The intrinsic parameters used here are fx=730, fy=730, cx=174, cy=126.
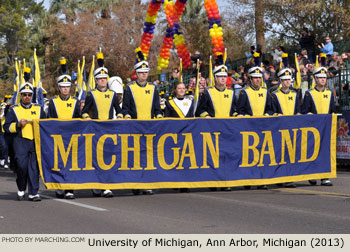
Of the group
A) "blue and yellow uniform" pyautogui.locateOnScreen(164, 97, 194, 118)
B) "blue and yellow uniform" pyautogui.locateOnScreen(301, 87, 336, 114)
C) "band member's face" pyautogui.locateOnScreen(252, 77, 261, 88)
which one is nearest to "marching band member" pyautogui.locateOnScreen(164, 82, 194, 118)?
"blue and yellow uniform" pyautogui.locateOnScreen(164, 97, 194, 118)

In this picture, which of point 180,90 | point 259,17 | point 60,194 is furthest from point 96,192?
point 259,17

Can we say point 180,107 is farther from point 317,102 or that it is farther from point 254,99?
point 317,102

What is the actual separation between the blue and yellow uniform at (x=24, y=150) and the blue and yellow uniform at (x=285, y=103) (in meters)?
4.67

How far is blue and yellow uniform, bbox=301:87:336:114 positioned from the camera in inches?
556

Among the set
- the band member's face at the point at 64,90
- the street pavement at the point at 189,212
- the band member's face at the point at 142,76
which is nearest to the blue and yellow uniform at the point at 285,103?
the street pavement at the point at 189,212

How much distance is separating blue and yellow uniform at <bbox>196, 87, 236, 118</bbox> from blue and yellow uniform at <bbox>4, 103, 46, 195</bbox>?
327 cm

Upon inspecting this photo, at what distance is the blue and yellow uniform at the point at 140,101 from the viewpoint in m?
13.1

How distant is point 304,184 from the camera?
14.2 m

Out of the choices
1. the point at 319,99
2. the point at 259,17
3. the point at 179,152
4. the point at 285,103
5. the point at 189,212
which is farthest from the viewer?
the point at 259,17

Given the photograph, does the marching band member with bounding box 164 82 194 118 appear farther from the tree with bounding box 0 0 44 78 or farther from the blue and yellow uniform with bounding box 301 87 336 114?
the tree with bounding box 0 0 44 78

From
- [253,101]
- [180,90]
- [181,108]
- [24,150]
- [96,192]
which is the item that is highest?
[180,90]

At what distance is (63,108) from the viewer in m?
12.9

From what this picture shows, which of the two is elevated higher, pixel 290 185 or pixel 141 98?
pixel 141 98

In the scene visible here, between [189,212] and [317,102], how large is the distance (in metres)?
5.04
